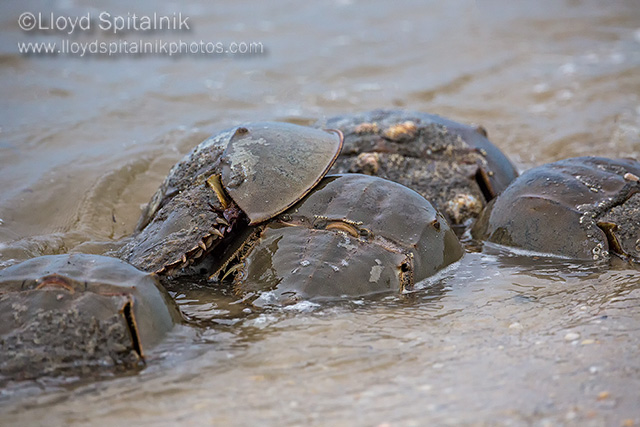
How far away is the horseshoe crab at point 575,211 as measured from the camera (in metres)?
3.22

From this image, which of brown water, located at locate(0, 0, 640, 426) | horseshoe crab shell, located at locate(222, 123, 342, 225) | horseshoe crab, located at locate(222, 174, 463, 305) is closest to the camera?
brown water, located at locate(0, 0, 640, 426)

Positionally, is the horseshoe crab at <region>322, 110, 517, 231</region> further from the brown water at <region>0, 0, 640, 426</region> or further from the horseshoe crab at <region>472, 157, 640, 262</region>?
the brown water at <region>0, 0, 640, 426</region>

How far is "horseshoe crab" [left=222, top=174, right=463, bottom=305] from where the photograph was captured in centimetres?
284

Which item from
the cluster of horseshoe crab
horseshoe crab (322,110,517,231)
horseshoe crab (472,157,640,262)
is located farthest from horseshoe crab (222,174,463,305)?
horseshoe crab (322,110,517,231)

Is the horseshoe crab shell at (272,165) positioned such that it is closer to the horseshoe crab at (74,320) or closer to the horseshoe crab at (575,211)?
the horseshoe crab at (74,320)

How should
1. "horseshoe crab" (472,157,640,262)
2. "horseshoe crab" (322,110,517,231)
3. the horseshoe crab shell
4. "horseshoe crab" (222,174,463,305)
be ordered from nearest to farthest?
"horseshoe crab" (222,174,463,305)
the horseshoe crab shell
"horseshoe crab" (472,157,640,262)
"horseshoe crab" (322,110,517,231)

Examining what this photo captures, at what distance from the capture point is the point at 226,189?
9.98ft

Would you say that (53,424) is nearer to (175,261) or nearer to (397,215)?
(175,261)

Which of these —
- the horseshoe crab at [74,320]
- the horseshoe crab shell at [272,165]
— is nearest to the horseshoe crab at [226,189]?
the horseshoe crab shell at [272,165]

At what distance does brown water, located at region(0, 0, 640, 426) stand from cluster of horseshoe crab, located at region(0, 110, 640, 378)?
116 mm

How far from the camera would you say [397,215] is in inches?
119

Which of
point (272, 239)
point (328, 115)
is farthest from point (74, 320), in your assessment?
point (328, 115)

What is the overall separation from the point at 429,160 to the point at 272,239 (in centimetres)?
136

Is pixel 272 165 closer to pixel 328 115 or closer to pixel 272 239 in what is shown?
pixel 272 239
